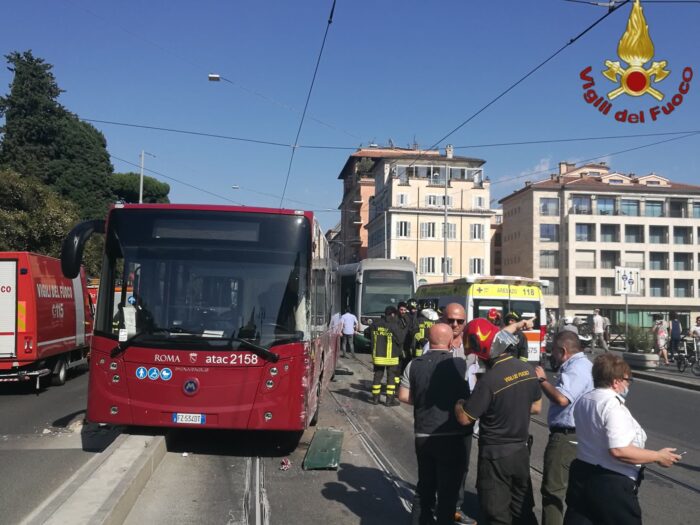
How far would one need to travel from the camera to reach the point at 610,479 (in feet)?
12.4

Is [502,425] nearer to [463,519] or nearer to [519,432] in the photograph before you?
[519,432]

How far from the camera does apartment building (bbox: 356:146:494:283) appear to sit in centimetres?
7538

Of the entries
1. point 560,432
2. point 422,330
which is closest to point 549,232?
point 422,330

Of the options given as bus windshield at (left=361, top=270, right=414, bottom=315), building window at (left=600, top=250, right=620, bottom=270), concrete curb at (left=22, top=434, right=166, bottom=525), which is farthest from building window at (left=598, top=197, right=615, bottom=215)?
concrete curb at (left=22, top=434, right=166, bottom=525)

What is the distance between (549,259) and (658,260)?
1245 cm

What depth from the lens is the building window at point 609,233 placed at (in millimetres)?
77938

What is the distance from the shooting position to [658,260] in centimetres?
7850

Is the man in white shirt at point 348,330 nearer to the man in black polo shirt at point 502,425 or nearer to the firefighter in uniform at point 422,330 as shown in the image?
the firefighter in uniform at point 422,330

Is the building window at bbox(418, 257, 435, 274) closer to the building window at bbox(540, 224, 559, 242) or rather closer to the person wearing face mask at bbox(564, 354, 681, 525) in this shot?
the building window at bbox(540, 224, 559, 242)

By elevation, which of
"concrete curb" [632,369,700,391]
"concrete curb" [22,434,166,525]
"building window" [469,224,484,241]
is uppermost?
"building window" [469,224,484,241]

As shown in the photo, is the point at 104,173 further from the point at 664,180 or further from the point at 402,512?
the point at 664,180

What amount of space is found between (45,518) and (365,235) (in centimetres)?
8869

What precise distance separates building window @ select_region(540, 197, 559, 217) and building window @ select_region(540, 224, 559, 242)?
4.29 feet

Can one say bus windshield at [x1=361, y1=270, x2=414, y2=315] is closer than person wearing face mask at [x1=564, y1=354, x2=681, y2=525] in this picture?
No
